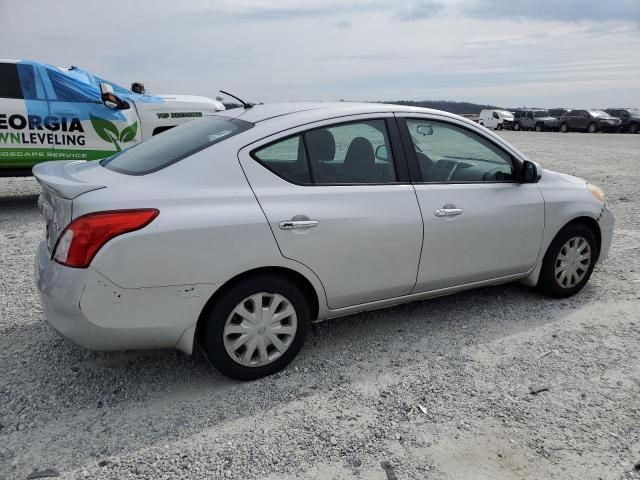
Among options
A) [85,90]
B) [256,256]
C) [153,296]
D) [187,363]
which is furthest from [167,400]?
[85,90]

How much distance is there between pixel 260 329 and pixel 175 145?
1232 mm

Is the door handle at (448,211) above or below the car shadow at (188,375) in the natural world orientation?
above

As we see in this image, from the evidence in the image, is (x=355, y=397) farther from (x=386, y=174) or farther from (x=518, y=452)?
(x=386, y=174)

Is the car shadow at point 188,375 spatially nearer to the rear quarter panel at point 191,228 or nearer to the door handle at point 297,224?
the rear quarter panel at point 191,228

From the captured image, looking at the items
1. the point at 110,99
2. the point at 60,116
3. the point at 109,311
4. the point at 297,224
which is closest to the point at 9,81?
the point at 60,116

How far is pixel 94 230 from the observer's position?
2805mm

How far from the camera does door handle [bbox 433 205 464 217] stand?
3.74 metres

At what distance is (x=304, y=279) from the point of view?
3.39 meters

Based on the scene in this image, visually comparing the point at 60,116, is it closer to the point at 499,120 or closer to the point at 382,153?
the point at 382,153

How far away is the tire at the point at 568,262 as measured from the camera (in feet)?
14.7

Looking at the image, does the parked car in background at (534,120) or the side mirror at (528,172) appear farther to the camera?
the parked car in background at (534,120)

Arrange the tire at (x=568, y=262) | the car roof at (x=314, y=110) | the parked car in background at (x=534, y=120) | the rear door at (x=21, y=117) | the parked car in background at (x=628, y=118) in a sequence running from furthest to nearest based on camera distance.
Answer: the parked car in background at (x=534, y=120) < the parked car in background at (x=628, y=118) < the rear door at (x=21, y=117) < the tire at (x=568, y=262) < the car roof at (x=314, y=110)

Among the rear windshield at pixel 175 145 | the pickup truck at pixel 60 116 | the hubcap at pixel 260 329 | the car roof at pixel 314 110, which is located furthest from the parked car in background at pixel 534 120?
the hubcap at pixel 260 329

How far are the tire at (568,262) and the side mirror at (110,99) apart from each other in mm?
6439
